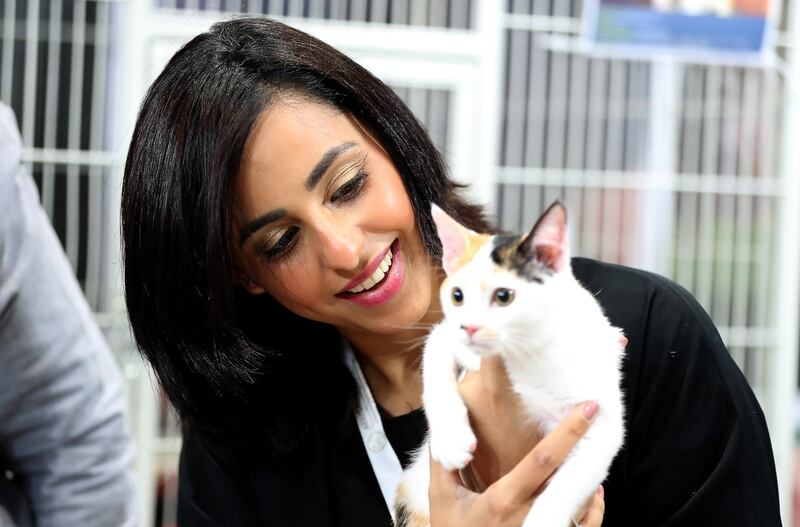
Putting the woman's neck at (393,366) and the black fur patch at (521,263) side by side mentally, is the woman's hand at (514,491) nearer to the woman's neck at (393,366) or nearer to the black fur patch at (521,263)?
the black fur patch at (521,263)

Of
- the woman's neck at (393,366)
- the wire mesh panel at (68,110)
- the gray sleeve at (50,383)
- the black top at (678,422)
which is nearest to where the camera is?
the black top at (678,422)

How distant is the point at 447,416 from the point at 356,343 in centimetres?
39

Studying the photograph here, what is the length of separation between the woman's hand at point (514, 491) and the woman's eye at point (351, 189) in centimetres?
30

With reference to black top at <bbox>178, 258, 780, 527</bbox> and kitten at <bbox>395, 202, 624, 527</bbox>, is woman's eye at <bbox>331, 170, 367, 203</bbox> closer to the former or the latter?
kitten at <bbox>395, 202, 624, 527</bbox>

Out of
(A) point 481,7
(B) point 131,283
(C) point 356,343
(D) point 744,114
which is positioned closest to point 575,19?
(A) point 481,7

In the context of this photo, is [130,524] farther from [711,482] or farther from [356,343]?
[711,482]

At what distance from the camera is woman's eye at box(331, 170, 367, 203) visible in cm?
94

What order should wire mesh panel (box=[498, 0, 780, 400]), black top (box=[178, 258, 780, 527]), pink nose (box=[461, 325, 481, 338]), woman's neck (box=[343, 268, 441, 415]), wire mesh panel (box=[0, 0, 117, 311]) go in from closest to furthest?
pink nose (box=[461, 325, 481, 338]) → black top (box=[178, 258, 780, 527]) → woman's neck (box=[343, 268, 441, 415]) → wire mesh panel (box=[0, 0, 117, 311]) → wire mesh panel (box=[498, 0, 780, 400])

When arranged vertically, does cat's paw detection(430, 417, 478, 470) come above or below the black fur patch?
below

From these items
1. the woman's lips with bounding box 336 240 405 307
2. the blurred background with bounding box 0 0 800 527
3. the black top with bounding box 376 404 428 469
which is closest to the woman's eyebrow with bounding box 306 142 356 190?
the woman's lips with bounding box 336 240 405 307

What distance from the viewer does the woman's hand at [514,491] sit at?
2.39 feet

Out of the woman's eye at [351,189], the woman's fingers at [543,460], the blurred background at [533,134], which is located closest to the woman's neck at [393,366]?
the woman's eye at [351,189]

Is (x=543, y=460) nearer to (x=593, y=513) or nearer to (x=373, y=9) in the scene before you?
(x=593, y=513)

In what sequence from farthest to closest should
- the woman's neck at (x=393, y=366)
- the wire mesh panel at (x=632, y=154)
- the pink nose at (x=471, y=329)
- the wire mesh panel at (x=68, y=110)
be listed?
the wire mesh panel at (x=632, y=154) → the wire mesh panel at (x=68, y=110) → the woman's neck at (x=393, y=366) → the pink nose at (x=471, y=329)
